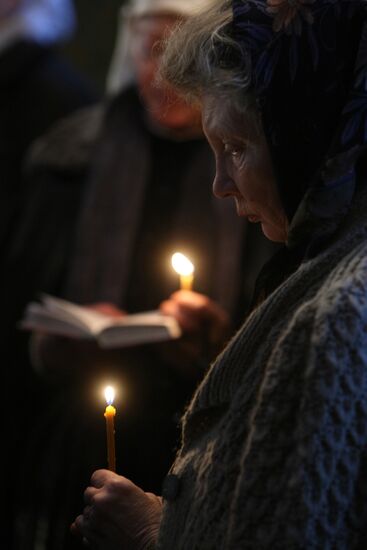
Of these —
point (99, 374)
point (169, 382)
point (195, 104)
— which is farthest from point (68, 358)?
point (195, 104)

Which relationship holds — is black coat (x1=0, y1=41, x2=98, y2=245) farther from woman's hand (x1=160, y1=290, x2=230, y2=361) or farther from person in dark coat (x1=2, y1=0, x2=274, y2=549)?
woman's hand (x1=160, y1=290, x2=230, y2=361)

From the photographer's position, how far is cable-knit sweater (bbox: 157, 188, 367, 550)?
1131mm

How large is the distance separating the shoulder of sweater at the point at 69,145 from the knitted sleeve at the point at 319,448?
2.39m

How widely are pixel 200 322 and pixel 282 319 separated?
1384mm

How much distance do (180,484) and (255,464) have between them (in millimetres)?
Result: 199

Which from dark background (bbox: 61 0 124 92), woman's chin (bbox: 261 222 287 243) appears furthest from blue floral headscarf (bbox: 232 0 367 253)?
dark background (bbox: 61 0 124 92)

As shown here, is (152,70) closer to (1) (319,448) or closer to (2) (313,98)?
(2) (313,98)

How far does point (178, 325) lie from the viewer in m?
2.64

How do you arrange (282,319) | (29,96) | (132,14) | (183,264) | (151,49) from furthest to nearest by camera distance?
(29,96)
(132,14)
(151,49)
(183,264)
(282,319)

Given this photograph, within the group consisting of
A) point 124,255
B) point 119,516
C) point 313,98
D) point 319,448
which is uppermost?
point 124,255

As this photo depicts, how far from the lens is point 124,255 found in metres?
3.18

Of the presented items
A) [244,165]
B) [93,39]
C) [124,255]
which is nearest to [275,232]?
[244,165]

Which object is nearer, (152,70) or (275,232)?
(275,232)

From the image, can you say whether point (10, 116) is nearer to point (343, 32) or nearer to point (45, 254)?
point (45, 254)
